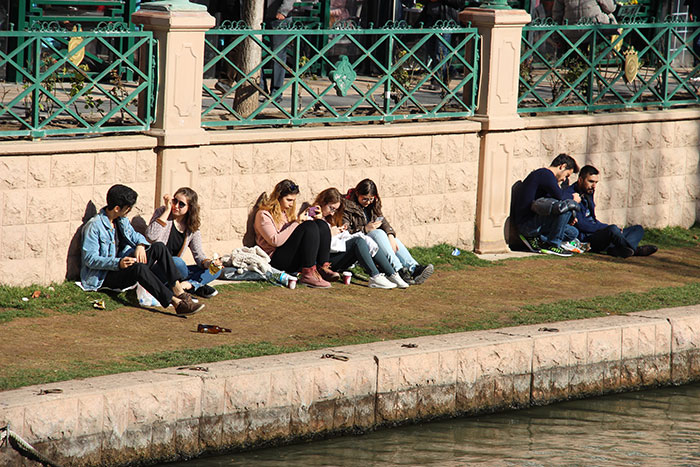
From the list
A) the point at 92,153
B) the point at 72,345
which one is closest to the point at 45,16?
the point at 92,153

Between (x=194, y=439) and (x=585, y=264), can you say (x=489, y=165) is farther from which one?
(x=194, y=439)

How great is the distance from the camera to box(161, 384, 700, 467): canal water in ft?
24.0

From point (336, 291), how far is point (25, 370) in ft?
10.9

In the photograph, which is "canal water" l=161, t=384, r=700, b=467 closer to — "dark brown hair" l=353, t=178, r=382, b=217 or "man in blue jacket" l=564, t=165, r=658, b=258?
"dark brown hair" l=353, t=178, r=382, b=217

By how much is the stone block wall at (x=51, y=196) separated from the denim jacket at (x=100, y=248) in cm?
20

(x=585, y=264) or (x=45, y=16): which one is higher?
(x=45, y=16)

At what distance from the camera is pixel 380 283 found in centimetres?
1015

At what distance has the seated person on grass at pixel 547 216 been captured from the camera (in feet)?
38.4

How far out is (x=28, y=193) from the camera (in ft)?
29.3

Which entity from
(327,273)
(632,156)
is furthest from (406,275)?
(632,156)

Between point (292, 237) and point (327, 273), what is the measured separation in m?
0.45

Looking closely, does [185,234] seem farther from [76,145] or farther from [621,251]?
[621,251]

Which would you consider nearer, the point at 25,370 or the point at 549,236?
the point at 25,370

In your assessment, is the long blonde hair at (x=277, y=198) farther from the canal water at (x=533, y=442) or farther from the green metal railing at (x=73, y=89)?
the canal water at (x=533, y=442)
